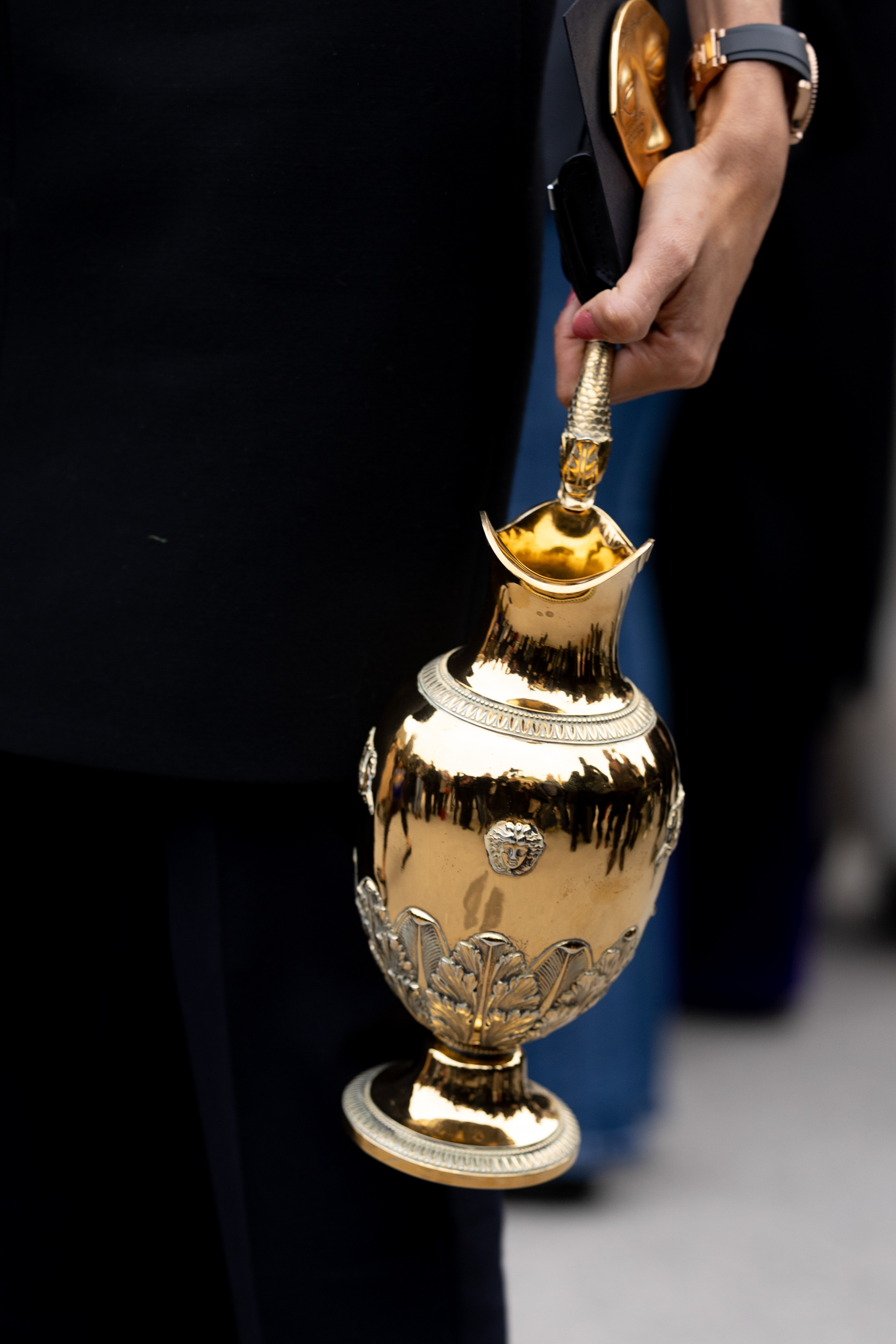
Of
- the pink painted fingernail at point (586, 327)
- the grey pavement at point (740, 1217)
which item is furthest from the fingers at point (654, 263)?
the grey pavement at point (740, 1217)

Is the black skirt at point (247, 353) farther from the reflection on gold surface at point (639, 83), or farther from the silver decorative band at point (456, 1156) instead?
the silver decorative band at point (456, 1156)

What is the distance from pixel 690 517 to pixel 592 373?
144cm

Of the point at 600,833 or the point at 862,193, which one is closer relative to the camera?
the point at 600,833

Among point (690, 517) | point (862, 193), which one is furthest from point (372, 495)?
point (862, 193)

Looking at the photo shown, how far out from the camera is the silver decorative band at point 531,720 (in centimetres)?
72

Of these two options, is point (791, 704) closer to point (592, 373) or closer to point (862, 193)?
point (862, 193)

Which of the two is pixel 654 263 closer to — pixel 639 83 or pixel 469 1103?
pixel 639 83

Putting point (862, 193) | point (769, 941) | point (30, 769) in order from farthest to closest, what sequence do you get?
point (769, 941), point (862, 193), point (30, 769)

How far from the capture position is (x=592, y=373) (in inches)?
29.3

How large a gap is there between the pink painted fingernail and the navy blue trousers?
288 mm

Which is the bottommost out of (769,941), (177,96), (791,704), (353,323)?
(769,941)

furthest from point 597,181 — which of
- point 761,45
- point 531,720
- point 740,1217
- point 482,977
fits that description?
point 740,1217

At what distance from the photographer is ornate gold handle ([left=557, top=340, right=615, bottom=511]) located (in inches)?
29.1

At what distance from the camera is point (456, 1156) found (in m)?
0.78
